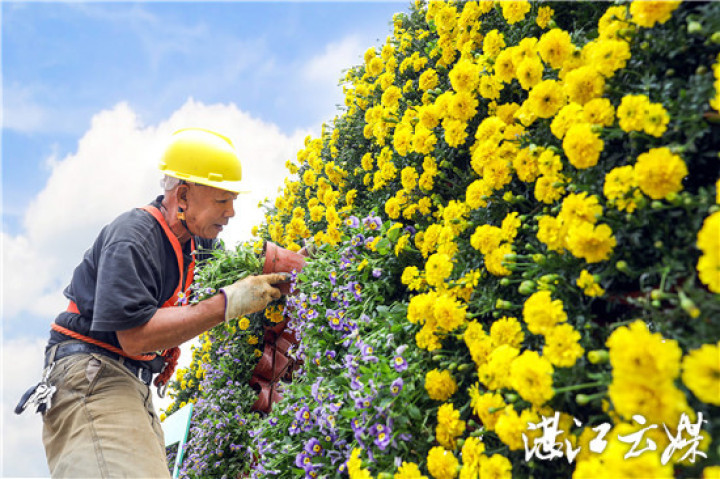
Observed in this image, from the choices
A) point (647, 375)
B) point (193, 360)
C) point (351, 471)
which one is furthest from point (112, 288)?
point (193, 360)

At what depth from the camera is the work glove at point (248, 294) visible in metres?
2.74

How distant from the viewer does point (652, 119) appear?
138 cm

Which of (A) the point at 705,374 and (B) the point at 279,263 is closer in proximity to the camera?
(A) the point at 705,374

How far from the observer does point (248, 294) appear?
2807 mm

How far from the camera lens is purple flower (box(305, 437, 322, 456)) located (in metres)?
2.12

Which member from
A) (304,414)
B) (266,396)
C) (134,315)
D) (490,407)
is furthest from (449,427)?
(266,396)

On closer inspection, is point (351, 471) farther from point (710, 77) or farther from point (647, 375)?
point (710, 77)

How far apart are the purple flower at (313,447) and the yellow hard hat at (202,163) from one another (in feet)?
4.74

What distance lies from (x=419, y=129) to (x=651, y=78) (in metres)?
1.14

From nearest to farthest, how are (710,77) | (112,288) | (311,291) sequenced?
1. (710,77)
2. (112,288)
3. (311,291)

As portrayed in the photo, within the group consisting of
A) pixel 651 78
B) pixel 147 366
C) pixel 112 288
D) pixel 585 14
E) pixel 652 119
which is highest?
pixel 585 14

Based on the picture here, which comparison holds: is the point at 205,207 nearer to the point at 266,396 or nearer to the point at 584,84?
the point at 266,396

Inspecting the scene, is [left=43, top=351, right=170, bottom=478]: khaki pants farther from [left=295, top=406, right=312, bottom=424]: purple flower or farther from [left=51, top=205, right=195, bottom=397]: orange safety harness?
[left=295, top=406, right=312, bottom=424]: purple flower

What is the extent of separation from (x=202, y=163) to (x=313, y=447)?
5.53ft
